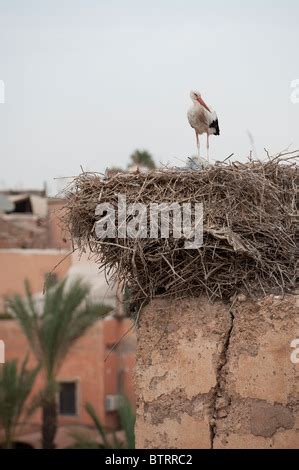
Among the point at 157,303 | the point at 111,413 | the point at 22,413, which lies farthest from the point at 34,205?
the point at 157,303

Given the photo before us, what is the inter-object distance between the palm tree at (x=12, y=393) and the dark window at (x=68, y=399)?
12.4 ft

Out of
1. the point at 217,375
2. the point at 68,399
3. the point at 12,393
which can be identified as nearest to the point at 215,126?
the point at 217,375

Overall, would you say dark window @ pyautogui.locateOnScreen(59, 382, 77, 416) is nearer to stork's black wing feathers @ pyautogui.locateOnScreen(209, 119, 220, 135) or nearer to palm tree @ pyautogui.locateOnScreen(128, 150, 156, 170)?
palm tree @ pyautogui.locateOnScreen(128, 150, 156, 170)

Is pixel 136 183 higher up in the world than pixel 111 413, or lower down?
higher up

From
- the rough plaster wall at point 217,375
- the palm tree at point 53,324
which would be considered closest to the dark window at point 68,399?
the palm tree at point 53,324

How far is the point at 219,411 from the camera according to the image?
15.7 ft

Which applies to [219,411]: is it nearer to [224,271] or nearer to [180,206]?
[224,271]

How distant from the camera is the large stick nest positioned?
468 centimetres

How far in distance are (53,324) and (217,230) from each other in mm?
13014

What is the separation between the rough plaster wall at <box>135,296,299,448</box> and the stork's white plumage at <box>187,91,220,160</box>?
187cm

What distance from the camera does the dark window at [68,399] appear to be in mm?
21688

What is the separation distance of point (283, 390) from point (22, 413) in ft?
47.2

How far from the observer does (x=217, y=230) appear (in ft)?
15.2
